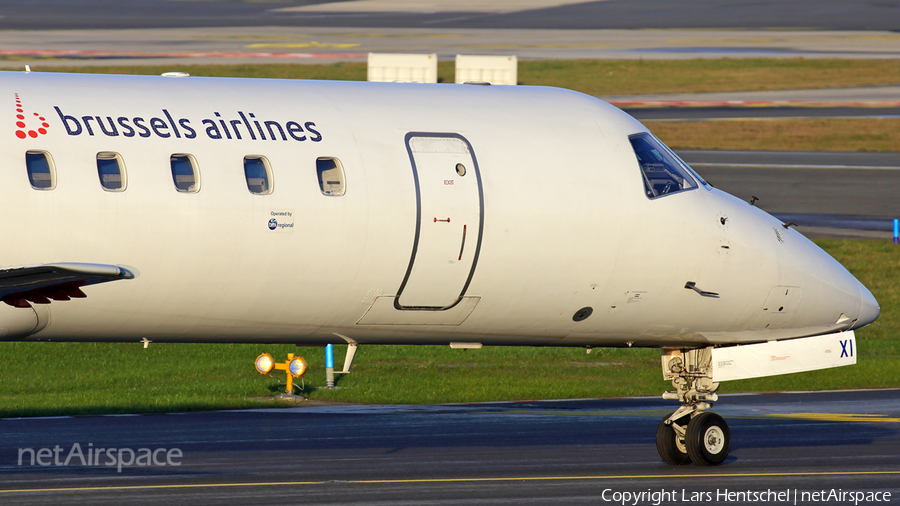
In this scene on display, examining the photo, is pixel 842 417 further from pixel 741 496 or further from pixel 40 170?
pixel 40 170

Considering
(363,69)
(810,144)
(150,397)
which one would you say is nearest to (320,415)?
(150,397)

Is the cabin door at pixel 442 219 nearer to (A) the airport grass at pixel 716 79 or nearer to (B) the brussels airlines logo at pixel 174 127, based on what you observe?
(B) the brussels airlines logo at pixel 174 127

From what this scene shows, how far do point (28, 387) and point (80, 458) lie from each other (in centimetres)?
933

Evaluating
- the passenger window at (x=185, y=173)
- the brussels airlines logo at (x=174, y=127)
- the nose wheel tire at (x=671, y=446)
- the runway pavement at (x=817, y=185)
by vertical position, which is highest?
the runway pavement at (x=817, y=185)

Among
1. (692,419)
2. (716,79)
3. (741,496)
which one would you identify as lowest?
(741,496)

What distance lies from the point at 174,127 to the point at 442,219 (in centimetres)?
291

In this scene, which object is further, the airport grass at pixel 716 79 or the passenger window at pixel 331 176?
the airport grass at pixel 716 79

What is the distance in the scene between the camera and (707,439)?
16.2 meters

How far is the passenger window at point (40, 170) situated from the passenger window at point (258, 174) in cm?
184

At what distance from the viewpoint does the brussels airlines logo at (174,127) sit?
1176cm

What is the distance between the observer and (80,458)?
1738 centimetres

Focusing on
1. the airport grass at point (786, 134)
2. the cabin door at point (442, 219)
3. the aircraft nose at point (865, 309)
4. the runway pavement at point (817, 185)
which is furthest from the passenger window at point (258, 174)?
the airport grass at point (786, 134)

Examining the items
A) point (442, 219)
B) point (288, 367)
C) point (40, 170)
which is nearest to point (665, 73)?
point (288, 367)

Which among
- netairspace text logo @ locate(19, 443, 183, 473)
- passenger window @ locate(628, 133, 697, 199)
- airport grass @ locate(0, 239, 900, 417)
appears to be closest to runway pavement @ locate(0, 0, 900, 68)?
airport grass @ locate(0, 239, 900, 417)
